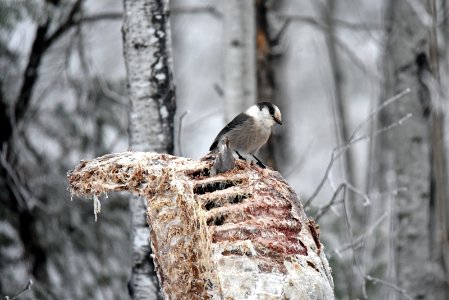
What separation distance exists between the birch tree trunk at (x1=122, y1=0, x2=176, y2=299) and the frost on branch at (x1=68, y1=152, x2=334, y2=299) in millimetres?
1056

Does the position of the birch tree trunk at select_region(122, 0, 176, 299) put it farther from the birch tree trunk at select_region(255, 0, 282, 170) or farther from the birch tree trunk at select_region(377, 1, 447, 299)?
the birch tree trunk at select_region(377, 1, 447, 299)

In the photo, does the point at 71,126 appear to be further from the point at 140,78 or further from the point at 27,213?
the point at 140,78

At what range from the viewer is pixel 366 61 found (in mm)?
5973

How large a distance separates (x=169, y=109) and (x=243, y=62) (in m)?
1.17

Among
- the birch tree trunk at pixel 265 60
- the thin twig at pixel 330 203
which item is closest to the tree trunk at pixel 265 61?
the birch tree trunk at pixel 265 60

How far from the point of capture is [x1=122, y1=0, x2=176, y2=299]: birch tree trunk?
4484 millimetres

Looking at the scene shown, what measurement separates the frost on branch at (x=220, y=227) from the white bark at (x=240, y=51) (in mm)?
2182

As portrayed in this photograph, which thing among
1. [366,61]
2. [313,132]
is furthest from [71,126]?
[313,132]

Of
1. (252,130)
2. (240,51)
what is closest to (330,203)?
(252,130)

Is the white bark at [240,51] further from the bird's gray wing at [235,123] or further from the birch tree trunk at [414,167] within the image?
the birch tree trunk at [414,167]

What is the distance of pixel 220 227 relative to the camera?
3080 mm

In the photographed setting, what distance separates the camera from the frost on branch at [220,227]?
2936 millimetres

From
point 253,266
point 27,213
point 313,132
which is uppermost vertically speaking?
point 313,132

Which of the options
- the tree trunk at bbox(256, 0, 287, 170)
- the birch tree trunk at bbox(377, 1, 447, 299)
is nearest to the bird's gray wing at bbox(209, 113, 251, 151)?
the tree trunk at bbox(256, 0, 287, 170)
